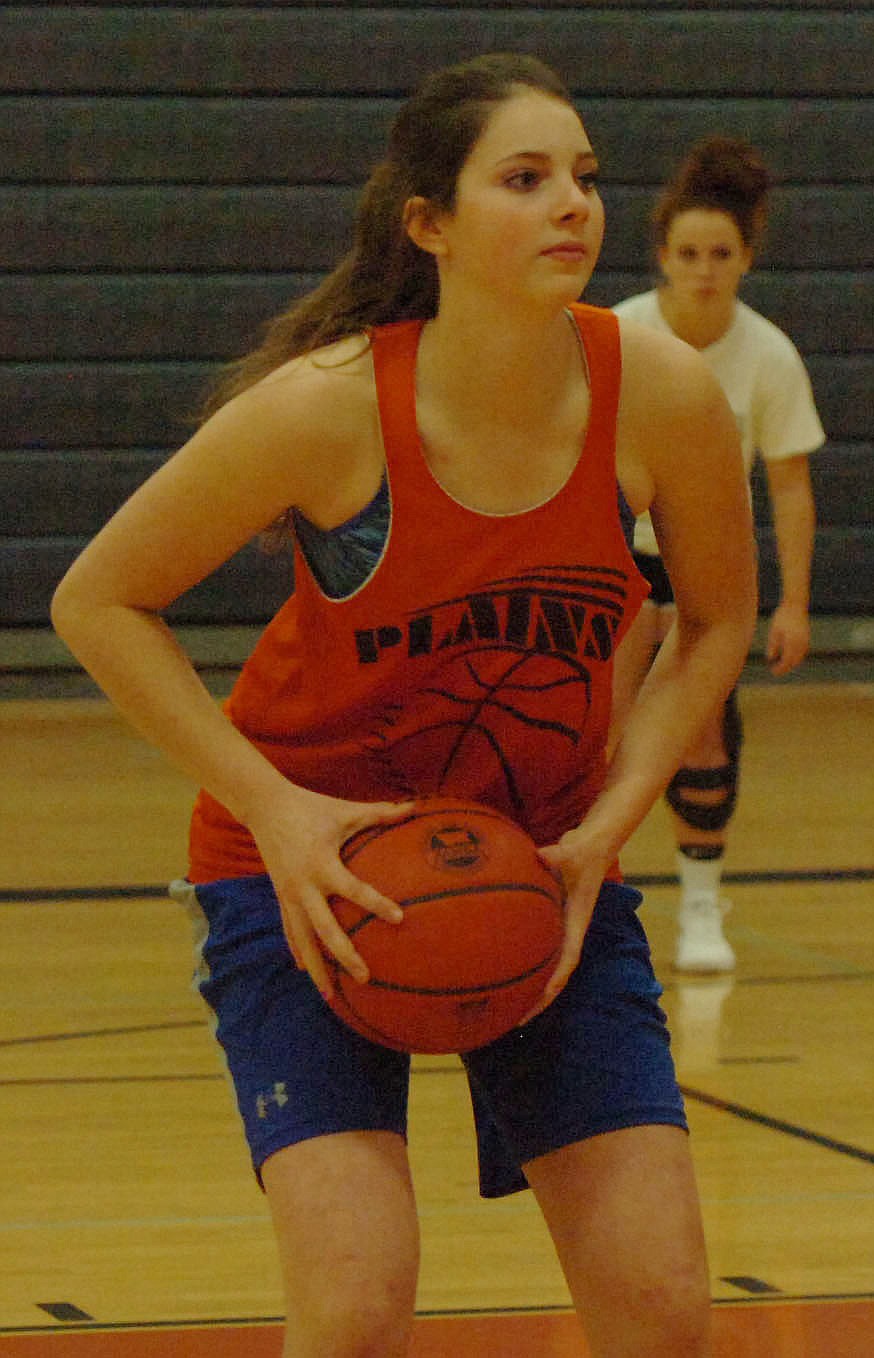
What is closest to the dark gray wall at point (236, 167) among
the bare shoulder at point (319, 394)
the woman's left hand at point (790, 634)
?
the woman's left hand at point (790, 634)

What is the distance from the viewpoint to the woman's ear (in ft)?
6.73

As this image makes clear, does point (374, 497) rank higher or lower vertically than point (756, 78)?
higher

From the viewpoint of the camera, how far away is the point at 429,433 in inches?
80.5

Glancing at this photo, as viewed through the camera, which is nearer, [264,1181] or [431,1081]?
[264,1181]

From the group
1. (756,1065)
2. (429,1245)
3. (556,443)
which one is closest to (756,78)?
(756,1065)

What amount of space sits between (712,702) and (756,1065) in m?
1.93

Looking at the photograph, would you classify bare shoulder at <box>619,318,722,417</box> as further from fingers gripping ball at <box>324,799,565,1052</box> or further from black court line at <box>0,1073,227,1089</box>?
black court line at <box>0,1073,227,1089</box>

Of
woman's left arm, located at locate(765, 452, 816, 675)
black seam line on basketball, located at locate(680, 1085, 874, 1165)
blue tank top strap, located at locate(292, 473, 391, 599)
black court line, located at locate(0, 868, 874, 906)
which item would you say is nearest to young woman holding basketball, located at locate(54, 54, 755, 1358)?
blue tank top strap, located at locate(292, 473, 391, 599)

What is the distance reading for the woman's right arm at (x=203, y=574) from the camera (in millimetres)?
1974

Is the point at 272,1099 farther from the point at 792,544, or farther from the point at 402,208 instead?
the point at 792,544

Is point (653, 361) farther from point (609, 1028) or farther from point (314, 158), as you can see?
point (314, 158)

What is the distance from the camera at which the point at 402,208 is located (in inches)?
82.5

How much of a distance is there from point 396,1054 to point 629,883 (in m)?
3.30

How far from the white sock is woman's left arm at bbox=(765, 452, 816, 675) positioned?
16.0 inches
